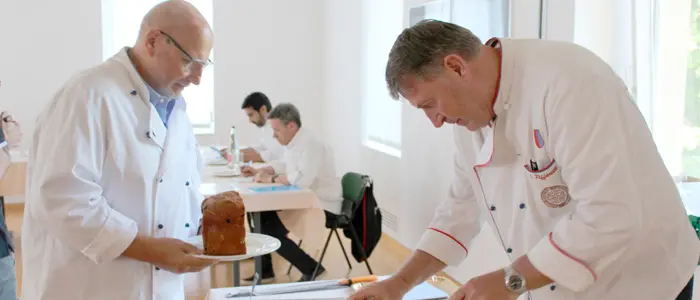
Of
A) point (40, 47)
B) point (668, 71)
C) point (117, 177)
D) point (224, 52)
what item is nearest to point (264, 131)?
point (224, 52)

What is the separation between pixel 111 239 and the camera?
146 cm

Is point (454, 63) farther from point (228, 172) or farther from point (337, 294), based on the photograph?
point (228, 172)

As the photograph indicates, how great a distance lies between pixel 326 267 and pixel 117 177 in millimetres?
3169

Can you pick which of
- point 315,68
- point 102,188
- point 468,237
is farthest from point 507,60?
point 315,68

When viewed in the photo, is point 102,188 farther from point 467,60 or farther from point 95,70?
point 467,60

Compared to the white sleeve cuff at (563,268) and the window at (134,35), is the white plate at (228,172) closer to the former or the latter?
the window at (134,35)

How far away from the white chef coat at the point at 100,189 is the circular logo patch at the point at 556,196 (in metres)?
0.91

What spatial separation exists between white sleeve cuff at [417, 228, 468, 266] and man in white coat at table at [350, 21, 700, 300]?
0.14m

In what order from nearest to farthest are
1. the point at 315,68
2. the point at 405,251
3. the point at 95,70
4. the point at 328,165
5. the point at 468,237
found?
the point at 95,70, the point at 468,237, the point at 328,165, the point at 405,251, the point at 315,68

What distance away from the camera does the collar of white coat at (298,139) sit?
4.22 metres

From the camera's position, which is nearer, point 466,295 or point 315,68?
point 466,295

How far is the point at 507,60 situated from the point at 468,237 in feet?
1.68

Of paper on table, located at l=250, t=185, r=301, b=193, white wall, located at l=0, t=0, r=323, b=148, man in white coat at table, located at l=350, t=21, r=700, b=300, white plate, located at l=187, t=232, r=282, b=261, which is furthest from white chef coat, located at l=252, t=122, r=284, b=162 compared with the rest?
man in white coat at table, located at l=350, t=21, r=700, b=300

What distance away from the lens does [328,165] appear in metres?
4.20
